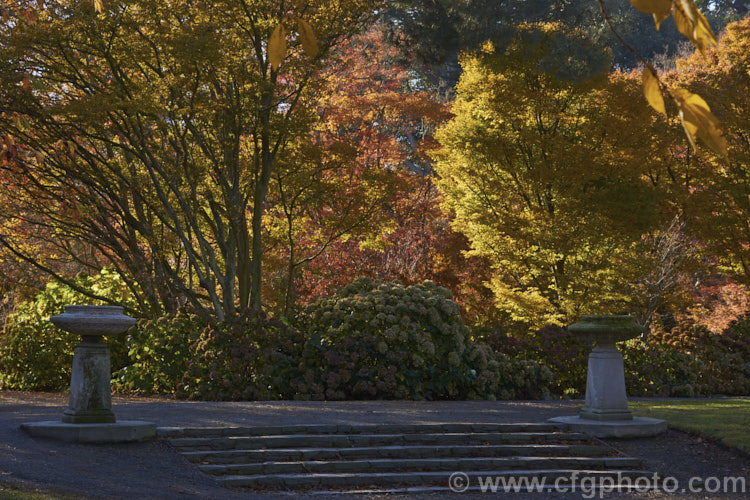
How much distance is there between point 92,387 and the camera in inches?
302

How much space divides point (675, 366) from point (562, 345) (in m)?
2.10

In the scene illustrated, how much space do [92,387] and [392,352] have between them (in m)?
5.01

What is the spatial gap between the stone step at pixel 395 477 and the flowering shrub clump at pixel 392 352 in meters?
3.99

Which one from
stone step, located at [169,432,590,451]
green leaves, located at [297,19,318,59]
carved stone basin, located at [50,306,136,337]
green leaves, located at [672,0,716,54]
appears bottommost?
stone step, located at [169,432,590,451]

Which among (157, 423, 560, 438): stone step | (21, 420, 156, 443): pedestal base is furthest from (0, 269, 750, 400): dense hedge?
(21, 420, 156, 443): pedestal base

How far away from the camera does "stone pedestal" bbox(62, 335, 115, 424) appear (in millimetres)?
7660

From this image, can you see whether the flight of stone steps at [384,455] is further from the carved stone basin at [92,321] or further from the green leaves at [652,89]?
the green leaves at [652,89]

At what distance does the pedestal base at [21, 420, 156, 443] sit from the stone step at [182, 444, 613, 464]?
0.52 meters

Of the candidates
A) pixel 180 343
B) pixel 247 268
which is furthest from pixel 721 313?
pixel 180 343

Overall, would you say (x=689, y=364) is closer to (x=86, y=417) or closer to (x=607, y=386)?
(x=607, y=386)

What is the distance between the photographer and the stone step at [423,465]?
7.29m

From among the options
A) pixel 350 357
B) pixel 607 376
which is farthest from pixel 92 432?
pixel 607 376
